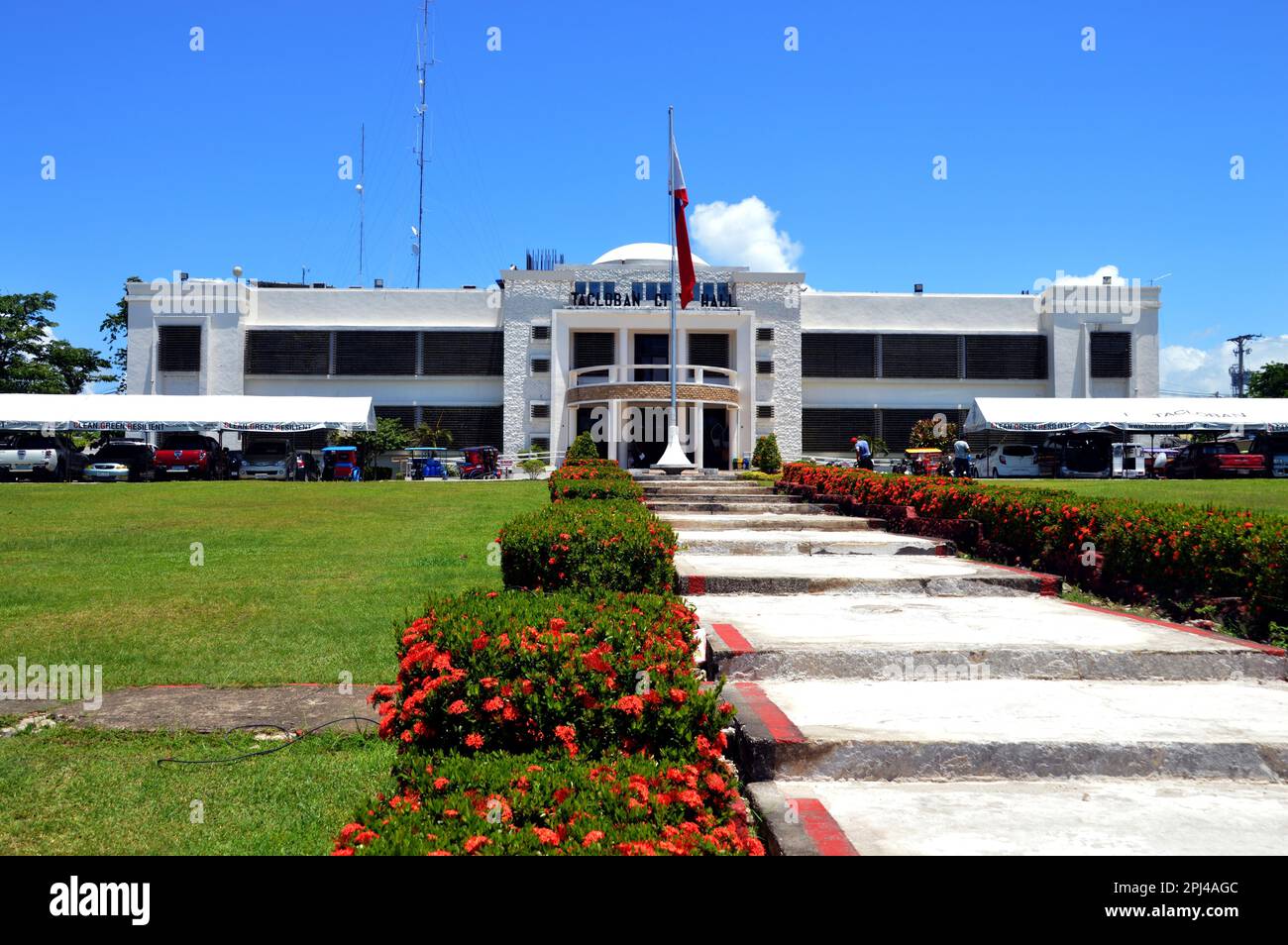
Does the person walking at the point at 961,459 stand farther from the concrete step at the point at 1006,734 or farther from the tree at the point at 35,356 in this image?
the tree at the point at 35,356

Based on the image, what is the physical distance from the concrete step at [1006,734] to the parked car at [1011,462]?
104ft

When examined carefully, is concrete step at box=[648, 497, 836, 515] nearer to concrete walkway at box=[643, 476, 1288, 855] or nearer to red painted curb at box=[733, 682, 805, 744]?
concrete walkway at box=[643, 476, 1288, 855]

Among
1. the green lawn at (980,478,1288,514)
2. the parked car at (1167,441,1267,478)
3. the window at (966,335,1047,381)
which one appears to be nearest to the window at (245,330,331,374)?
the window at (966,335,1047,381)

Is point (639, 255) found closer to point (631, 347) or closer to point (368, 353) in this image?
point (631, 347)

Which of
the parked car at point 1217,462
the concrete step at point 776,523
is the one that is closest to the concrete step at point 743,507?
the concrete step at point 776,523

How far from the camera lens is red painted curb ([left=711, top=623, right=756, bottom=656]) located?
5.41 metres

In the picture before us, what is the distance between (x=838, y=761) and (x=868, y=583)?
4.12 meters

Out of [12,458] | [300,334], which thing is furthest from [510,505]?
[300,334]

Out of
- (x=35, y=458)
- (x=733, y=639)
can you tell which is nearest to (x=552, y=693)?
(x=733, y=639)

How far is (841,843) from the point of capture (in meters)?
3.04

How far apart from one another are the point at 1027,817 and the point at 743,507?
1197 centimetres

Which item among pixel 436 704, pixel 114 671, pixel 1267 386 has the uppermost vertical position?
pixel 1267 386

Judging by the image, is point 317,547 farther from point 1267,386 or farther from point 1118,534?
point 1267,386
